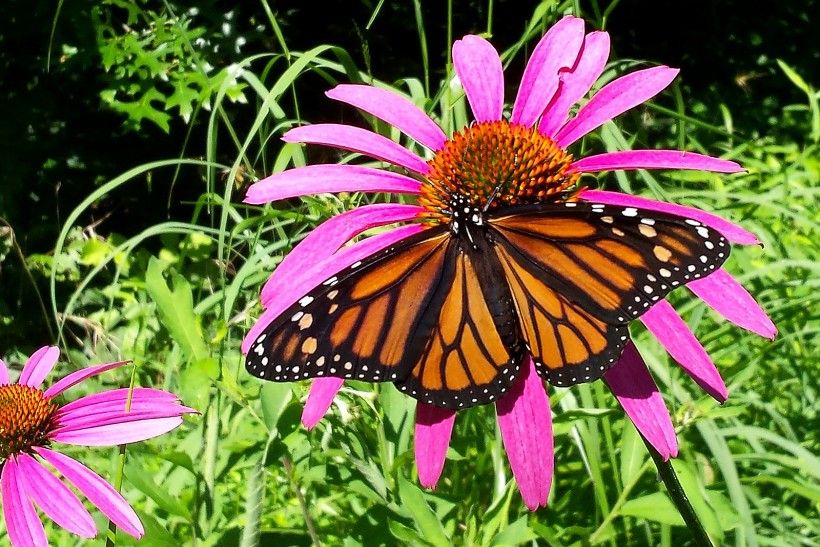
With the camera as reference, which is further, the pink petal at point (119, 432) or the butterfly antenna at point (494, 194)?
the pink petal at point (119, 432)

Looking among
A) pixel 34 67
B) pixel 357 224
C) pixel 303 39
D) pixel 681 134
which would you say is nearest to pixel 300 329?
pixel 357 224

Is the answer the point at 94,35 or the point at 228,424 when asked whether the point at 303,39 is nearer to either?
the point at 94,35

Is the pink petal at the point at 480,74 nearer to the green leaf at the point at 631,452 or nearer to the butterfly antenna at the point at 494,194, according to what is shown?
the butterfly antenna at the point at 494,194

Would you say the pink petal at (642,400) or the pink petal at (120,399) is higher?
the pink petal at (642,400)

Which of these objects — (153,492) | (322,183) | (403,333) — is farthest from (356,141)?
(153,492)

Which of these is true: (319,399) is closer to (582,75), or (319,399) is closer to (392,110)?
(392,110)

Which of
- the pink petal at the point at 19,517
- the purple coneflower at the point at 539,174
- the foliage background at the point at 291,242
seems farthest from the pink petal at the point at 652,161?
the pink petal at the point at 19,517
